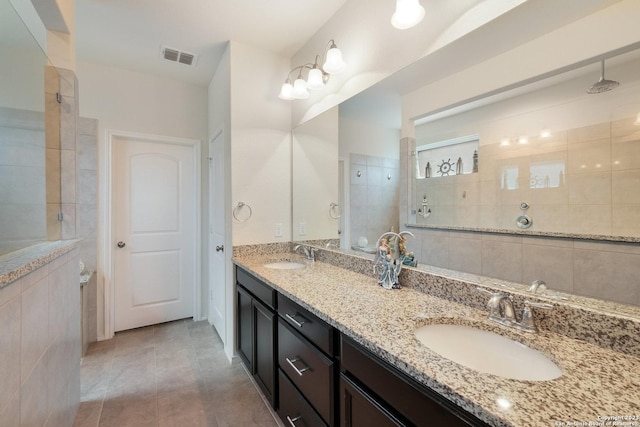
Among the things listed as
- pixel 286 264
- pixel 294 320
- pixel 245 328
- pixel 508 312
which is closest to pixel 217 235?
pixel 286 264

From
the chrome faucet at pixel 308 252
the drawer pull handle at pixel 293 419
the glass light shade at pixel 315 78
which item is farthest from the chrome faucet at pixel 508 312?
the glass light shade at pixel 315 78

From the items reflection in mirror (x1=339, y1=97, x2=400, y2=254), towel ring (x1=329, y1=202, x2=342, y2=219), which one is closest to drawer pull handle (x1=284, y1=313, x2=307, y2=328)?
reflection in mirror (x1=339, y1=97, x2=400, y2=254)

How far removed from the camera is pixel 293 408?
1.38 m

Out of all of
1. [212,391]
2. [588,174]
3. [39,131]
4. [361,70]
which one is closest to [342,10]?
[361,70]

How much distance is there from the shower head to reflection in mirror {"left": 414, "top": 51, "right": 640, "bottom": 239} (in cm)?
1

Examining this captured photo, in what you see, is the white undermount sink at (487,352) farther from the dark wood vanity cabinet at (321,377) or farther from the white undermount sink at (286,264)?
the white undermount sink at (286,264)

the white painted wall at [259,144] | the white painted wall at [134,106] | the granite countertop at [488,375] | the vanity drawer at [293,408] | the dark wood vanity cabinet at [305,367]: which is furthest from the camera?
the white painted wall at [134,106]

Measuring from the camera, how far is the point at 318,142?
7.54 ft

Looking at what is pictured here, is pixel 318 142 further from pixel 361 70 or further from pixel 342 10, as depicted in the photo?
pixel 342 10

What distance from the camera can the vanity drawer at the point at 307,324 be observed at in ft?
3.59

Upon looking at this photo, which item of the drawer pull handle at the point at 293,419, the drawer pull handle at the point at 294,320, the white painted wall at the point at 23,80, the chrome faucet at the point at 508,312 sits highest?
the white painted wall at the point at 23,80

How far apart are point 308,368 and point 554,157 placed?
1225 mm

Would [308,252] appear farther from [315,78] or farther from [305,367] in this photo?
[315,78]

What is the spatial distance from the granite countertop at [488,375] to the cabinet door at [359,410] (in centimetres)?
17
